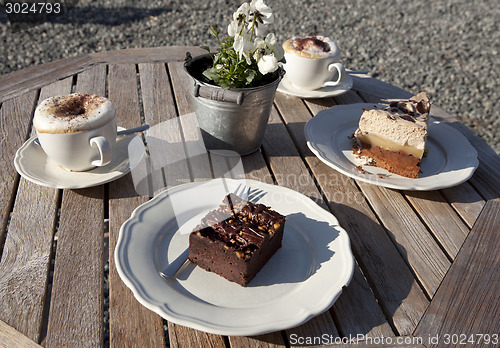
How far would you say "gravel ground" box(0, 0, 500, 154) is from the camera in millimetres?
4348

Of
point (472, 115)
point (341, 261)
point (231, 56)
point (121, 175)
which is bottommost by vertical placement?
point (472, 115)

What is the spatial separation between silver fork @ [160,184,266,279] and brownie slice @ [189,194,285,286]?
2 cm

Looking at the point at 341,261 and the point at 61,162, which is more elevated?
the point at 341,261

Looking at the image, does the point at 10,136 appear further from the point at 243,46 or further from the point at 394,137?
the point at 394,137

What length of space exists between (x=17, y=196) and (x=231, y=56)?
2.60ft

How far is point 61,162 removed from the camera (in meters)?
1.42

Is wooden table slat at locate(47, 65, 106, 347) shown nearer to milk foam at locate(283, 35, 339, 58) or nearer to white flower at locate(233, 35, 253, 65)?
white flower at locate(233, 35, 253, 65)

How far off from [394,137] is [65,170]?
1141mm

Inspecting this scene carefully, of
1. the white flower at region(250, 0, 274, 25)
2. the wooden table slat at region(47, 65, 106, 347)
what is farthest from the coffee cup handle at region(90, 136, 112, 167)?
the white flower at region(250, 0, 274, 25)

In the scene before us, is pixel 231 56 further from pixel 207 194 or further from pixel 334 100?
pixel 334 100

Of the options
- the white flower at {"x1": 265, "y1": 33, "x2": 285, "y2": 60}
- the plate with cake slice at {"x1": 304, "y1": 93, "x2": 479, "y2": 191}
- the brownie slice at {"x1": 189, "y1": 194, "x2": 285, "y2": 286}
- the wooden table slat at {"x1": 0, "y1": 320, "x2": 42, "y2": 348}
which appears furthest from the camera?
the plate with cake slice at {"x1": 304, "y1": 93, "x2": 479, "y2": 191}

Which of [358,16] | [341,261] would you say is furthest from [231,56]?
[358,16]

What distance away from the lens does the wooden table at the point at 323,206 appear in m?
1.02

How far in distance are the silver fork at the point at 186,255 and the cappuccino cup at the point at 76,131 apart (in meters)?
0.43
